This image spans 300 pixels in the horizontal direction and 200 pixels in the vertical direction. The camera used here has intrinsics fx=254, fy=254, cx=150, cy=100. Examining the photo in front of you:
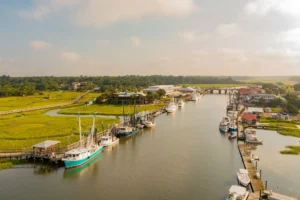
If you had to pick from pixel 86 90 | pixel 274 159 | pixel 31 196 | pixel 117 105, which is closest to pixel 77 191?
pixel 31 196

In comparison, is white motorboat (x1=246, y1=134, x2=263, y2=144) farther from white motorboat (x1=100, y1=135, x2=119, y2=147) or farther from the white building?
the white building

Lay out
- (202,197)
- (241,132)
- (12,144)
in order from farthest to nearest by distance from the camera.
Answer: (241,132) → (12,144) → (202,197)

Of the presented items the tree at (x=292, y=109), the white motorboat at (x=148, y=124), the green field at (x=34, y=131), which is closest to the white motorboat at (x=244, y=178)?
the green field at (x=34, y=131)

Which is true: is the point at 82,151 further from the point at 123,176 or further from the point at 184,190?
the point at 184,190

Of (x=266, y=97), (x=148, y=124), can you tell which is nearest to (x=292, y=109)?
(x=266, y=97)

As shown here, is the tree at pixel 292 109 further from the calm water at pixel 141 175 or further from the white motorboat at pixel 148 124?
the white motorboat at pixel 148 124

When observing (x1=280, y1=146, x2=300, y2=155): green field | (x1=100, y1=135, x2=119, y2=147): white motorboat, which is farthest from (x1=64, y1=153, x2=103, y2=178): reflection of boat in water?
(x1=280, y1=146, x2=300, y2=155): green field
